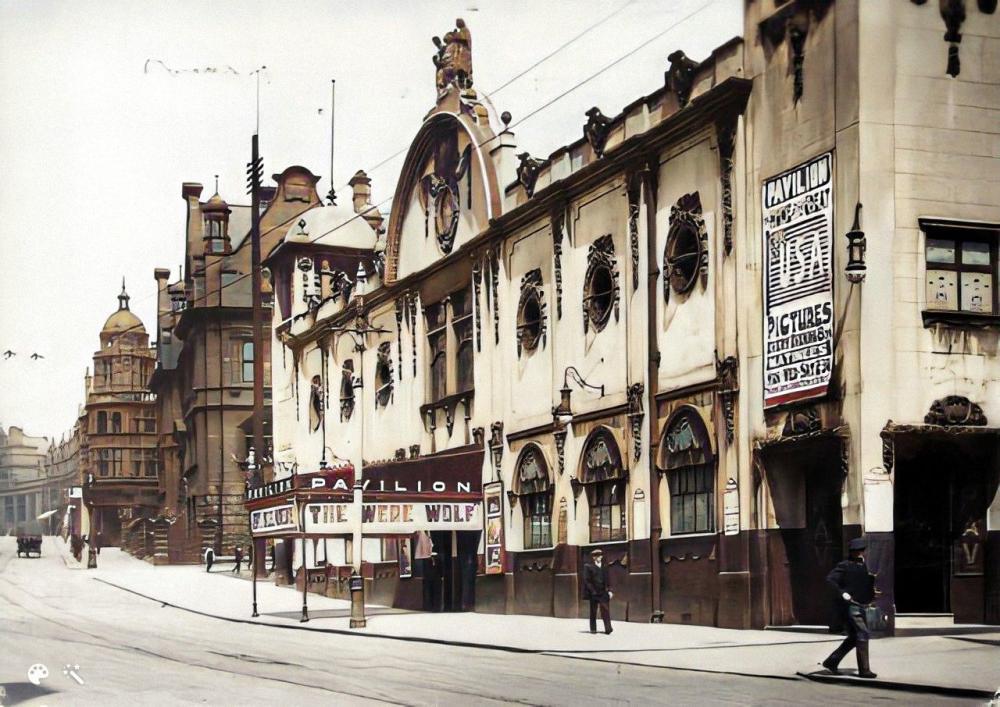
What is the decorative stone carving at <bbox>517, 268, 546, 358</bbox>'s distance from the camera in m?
33.8

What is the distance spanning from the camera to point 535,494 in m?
34.3

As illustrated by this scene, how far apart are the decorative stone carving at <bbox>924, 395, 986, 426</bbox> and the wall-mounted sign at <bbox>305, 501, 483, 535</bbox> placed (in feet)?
60.1

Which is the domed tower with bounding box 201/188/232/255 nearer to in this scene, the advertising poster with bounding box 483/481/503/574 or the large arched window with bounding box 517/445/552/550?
the advertising poster with bounding box 483/481/503/574

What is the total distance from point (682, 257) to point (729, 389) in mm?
3136

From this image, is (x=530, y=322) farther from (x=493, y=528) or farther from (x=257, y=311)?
(x=257, y=311)

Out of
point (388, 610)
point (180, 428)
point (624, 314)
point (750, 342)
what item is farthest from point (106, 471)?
point (750, 342)

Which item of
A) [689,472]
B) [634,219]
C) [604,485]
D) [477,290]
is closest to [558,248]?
[634,219]

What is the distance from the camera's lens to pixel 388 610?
132 ft

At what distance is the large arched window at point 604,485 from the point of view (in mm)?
29969

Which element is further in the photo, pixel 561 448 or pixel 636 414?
pixel 561 448

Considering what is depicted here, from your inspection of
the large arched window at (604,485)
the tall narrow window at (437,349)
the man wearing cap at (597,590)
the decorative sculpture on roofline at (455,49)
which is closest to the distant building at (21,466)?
the decorative sculpture on roofline at (455,49)

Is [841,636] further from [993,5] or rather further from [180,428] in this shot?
[180,428]

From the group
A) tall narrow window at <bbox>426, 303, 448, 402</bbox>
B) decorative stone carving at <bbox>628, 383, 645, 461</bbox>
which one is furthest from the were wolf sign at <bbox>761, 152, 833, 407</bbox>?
tall narrow window at <bbox>426, 303, 448, 402</bbox>

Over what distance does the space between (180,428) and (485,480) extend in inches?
1599
